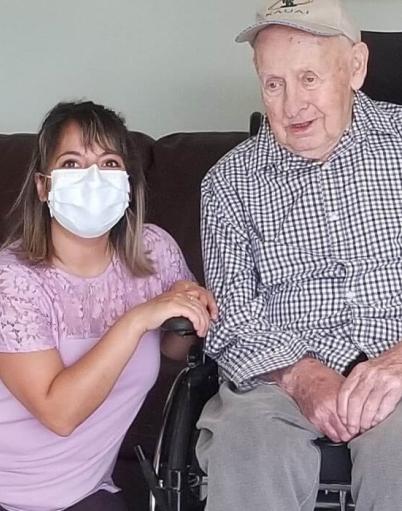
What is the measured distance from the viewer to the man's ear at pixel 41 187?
1861 millimetres

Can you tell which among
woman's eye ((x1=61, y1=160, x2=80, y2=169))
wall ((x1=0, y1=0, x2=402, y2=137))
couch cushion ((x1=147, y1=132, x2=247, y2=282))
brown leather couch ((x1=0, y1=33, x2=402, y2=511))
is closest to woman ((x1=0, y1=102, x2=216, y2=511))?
woman's eye ((x1=61, y1=160, x2=80, y2=169))

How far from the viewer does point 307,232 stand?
1.96 m

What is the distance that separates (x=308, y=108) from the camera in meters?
1.92

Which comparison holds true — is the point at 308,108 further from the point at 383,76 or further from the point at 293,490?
the point at 293,490

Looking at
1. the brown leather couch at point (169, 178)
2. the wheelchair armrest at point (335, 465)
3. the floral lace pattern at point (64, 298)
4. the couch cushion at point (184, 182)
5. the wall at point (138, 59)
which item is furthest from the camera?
the wall at point (138, 59)

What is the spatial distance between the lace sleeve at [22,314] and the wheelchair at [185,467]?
0.71 ft

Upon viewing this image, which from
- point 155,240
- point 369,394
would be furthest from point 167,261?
point 369,394

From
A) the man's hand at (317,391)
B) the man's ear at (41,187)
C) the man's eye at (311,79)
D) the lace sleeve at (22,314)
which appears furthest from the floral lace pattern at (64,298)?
the man's eye at (311,79)

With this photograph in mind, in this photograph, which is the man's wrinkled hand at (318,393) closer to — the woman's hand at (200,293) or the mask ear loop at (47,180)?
the woman's hand at (200,293)

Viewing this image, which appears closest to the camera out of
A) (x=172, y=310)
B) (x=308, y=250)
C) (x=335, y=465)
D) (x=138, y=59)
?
(x=335, y=465)

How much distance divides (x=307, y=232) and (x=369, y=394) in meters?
0.39

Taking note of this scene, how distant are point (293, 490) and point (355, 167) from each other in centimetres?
66

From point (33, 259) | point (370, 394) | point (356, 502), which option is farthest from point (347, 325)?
point (33, 259)

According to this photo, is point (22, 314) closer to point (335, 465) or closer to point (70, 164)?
point (70, 164)
